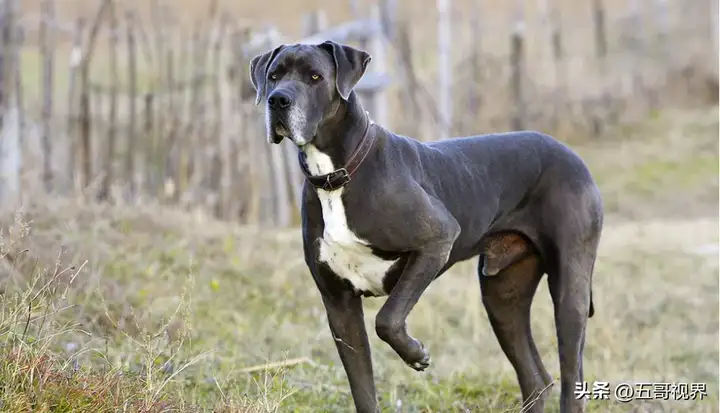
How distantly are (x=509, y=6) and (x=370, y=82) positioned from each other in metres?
14.1

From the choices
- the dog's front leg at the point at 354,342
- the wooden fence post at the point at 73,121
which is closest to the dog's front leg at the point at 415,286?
the dog's front leg at the point at 354,342

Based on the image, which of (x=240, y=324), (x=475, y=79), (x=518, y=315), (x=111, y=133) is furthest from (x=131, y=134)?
(x=475, y=79)

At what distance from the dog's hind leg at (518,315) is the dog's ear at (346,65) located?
1.52 m

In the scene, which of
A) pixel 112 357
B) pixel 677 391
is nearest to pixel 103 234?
pixel 112 357

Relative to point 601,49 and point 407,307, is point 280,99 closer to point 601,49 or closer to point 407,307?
point 407,307

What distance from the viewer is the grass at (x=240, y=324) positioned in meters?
4.21

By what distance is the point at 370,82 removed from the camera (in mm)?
10922

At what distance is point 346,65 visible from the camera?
4.44 metres

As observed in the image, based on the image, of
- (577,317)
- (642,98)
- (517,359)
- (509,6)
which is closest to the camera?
(577,317)

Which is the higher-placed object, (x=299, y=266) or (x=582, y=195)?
(x=582, y=195)

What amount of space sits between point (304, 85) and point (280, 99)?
18 cm

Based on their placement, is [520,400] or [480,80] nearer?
[520,400]

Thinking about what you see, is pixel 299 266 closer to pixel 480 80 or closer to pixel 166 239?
pixel 166 239

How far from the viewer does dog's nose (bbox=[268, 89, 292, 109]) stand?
4.18 meters
